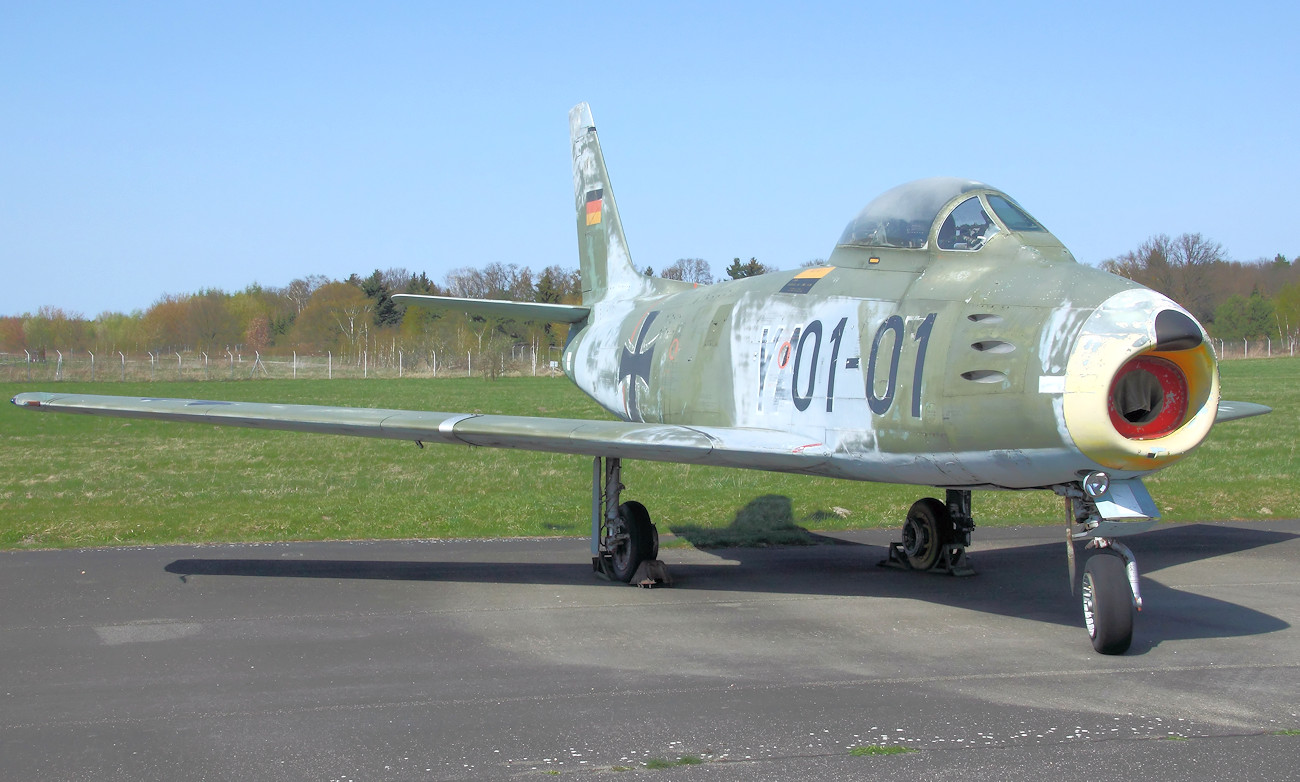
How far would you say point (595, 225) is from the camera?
1494cm

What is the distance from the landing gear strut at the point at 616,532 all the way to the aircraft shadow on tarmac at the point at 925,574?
273mm

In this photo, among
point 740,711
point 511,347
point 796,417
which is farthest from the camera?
point 511,347

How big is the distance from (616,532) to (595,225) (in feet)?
19.5

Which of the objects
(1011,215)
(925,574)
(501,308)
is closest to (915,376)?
(1011,215)

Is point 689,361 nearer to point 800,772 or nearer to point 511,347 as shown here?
point 800,772

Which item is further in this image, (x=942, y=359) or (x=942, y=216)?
(x=942, y=216)

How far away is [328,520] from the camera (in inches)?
552

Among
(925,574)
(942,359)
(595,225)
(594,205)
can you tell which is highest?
(594,205)

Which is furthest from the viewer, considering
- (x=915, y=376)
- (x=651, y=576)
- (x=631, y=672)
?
(x=651, y=576)

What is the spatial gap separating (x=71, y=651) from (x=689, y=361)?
18.9 feet

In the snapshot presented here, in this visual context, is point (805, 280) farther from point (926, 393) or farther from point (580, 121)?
point (580, 121)

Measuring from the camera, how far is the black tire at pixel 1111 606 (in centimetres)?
694

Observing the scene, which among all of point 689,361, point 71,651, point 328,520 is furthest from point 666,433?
point 328,520

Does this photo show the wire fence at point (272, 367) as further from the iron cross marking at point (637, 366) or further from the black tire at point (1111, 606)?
the black tire at point (1111, 606)
